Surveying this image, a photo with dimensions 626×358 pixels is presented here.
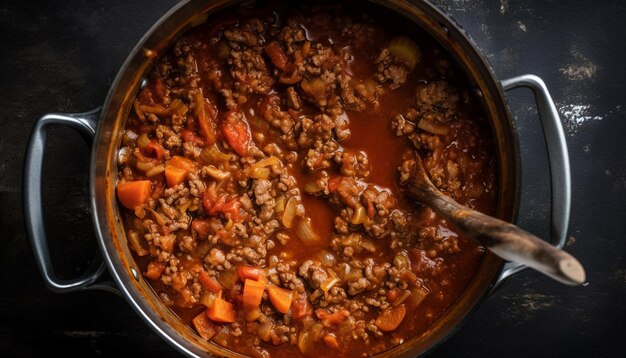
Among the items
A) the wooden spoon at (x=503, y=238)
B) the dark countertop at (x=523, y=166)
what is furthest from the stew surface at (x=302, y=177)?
the dark countertop at (x=523, y=166)

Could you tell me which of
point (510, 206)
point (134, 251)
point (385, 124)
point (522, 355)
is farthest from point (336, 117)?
point (522, 355)

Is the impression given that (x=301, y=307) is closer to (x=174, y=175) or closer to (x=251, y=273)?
(x=251, y=273)

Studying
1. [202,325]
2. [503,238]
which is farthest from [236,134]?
[503,238]

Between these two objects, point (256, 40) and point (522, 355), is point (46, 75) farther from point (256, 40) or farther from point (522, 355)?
point (522, 355)

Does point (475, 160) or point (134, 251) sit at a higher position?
point (475, 160)

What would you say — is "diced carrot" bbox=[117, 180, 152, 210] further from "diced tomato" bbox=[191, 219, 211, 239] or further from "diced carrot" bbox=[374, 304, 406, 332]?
"diced carrot" bbox=[374, 304, 406, 332]

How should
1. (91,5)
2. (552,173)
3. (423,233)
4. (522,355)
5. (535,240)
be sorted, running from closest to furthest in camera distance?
(535,240) → (552,173) → (423,233) → (91,5) → (522,355)
